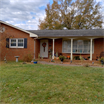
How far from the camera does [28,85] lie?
4195mm

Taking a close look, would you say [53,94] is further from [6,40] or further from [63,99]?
[6,40]

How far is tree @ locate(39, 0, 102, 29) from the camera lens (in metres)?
25.3

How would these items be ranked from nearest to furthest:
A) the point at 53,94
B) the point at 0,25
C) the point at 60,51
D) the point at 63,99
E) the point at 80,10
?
the point at 63,99 < the point at 53,94 < the point at 0,25 < the point at 60,51 < the point at 80,10

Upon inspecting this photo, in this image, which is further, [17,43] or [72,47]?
[72,47]

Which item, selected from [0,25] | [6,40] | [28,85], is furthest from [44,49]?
[28,85]

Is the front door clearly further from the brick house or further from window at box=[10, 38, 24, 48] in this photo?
window at box=[10, 38, 24, 48]

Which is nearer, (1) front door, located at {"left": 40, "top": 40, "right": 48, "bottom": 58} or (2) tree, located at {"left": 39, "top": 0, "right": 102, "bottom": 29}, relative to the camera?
(1) front door, located at {"left": 40, "top": 40, "right": 48, "bottom": 58}

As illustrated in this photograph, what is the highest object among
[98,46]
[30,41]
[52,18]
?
[52,18]

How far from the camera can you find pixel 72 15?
87.6 ft

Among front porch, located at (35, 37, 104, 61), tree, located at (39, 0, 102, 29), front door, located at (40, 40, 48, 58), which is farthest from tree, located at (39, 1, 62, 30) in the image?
front porch, located at (35, 37, 104, 61)

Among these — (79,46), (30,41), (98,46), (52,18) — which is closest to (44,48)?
(30,41)

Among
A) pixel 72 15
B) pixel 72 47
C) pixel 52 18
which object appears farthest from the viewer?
pixel 52 18

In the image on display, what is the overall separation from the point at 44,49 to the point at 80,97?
415 inches

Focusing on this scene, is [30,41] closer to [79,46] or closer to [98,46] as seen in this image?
[79,46]
